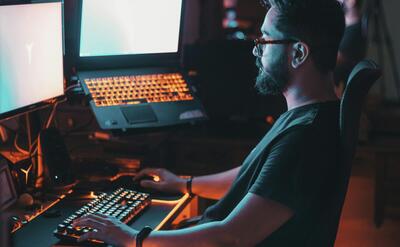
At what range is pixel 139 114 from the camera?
2.21 meters

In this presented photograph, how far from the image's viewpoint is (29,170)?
1.99 m

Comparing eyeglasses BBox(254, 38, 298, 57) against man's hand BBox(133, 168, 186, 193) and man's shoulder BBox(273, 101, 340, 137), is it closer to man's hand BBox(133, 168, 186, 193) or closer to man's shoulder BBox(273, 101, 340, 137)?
man's shoulder BBox(273, 101, 340, 137)

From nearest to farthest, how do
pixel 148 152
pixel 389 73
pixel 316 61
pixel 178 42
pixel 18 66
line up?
1. pixel 316 61
2. pixel 18 66
3. pixel 148 152
4. pixel 178 42
5. pixel 389 73

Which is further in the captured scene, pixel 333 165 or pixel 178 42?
pixel 178 42

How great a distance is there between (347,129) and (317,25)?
0.28m

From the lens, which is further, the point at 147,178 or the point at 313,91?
the point at 147,178

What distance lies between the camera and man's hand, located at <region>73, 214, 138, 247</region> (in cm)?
152

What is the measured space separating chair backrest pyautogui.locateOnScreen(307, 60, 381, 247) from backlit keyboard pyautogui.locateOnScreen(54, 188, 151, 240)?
1.72 ft

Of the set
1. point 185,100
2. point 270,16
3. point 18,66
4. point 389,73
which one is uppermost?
point 270,16

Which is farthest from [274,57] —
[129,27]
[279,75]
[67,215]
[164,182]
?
[129,27]

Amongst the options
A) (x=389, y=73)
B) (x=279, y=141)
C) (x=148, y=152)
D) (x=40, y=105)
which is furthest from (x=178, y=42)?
(x=389, y=73)

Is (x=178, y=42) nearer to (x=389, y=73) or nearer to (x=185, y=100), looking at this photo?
(x=185, y=100)

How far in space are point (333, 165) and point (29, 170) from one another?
1.00 meters

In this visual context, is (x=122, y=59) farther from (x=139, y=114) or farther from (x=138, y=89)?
(x=139, y=114)
